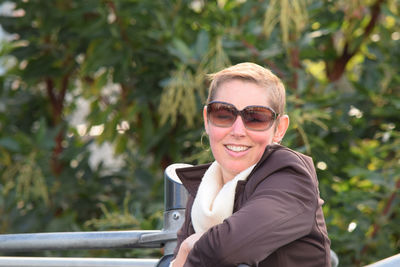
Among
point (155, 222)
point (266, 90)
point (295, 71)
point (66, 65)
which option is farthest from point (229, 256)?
point (66, 65)

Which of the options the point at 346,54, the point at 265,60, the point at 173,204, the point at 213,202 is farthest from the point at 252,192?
the point at 346,54

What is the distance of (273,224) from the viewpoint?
2.85 ft

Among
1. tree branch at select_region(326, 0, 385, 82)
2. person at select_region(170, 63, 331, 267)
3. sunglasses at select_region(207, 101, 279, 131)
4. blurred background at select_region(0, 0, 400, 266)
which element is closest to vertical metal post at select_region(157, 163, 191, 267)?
person at select_region(170, 63, 331, 267)

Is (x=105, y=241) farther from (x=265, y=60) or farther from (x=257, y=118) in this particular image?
(x=265, y=60)

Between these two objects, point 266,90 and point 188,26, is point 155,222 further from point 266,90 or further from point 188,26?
point 266,90

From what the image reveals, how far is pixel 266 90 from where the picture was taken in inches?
39.3

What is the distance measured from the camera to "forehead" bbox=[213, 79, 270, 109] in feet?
3.23

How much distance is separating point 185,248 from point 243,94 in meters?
0.24

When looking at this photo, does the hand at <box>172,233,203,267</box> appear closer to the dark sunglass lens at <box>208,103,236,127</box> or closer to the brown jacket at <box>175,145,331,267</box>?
the brown jacket at <box>175,145,331,267</box>

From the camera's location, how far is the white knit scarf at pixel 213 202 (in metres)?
0.96

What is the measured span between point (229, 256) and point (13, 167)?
1649 mm

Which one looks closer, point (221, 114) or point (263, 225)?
point (263, 225)

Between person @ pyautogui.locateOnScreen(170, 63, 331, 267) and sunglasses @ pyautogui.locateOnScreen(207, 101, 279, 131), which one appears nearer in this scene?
person @ pyautogui.locateOnScreen(170, 63, 331, 267)

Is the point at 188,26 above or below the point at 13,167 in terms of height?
above
